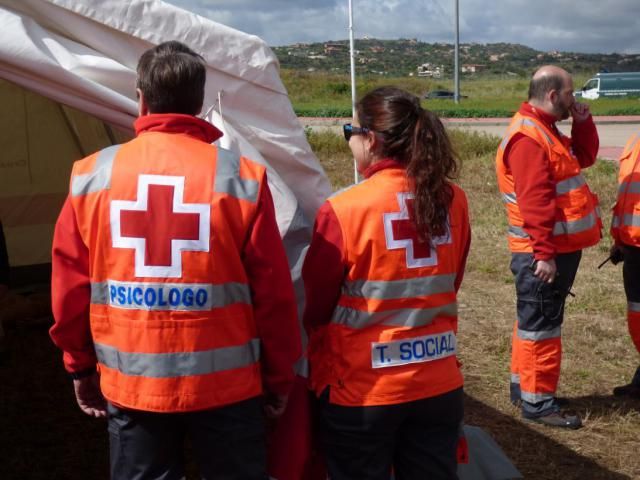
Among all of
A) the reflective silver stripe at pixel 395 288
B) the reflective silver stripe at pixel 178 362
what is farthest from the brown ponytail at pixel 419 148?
the reflective silver stripe at pixel 178 362

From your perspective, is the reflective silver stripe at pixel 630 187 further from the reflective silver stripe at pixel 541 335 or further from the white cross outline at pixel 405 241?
the white cross outline at pixel 405 241

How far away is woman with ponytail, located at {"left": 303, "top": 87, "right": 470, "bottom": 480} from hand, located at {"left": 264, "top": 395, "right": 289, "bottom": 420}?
0.54 feet

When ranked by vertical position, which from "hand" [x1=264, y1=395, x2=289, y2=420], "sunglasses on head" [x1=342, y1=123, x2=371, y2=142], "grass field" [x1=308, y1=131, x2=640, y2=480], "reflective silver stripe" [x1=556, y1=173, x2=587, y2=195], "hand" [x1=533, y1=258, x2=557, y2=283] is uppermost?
"sunglasses on head" [x1=342, y1=123, x2=371, y2=142]

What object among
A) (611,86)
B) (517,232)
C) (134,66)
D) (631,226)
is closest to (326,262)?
(134,66)

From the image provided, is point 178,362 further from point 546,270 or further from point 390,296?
point 546,270

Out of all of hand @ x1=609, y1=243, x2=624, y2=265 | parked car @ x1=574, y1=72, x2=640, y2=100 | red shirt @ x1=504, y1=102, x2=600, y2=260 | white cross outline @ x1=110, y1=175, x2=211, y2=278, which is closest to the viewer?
white cross outline @ x1=110, y1=175, x2=211, y2=278

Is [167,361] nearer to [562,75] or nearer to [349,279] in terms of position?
[349,279]

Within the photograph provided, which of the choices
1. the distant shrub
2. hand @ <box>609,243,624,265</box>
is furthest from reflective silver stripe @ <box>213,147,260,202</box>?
the distant shrub

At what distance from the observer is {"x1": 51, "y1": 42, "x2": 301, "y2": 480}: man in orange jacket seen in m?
2.13

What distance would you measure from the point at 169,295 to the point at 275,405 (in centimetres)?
52

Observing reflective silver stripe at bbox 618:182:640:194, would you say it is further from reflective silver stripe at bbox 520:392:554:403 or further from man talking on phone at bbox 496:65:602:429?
reflective silver stripe at bbox 520:392:554:403

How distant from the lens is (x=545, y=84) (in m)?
4.11

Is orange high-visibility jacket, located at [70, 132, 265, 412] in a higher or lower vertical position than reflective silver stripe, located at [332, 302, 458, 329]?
higher

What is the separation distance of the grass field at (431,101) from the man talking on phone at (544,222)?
1798 centimetres
